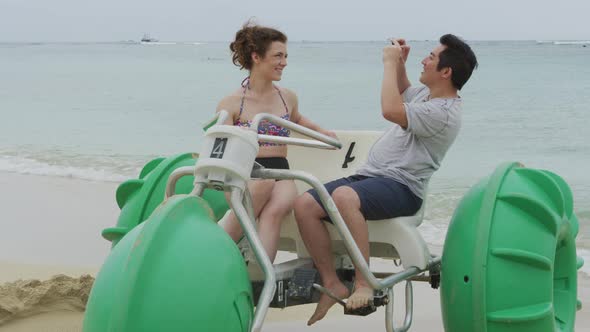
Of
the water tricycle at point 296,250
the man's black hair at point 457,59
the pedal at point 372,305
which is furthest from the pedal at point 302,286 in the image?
the man's black hair at point 457,59

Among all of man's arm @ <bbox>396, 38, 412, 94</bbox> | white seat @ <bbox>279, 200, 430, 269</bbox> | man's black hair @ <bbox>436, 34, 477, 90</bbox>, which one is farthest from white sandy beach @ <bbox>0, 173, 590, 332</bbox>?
man's black hair @ <bbox>436, 34, 477, 90</bbox>

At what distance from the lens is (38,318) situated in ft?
14.7

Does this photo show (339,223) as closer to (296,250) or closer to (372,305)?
(372,305)

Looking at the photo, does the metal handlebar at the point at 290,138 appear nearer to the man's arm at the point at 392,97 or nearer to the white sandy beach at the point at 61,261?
the man's arm at the point at 392,97

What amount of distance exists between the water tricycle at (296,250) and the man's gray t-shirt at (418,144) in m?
0.20

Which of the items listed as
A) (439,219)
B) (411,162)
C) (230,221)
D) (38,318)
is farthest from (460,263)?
(439,219)

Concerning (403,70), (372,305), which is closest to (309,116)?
(403,70)

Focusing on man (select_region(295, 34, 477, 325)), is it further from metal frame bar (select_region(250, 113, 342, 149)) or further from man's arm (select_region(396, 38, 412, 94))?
metal frame bar (select_region(250, 113, 342, 149))

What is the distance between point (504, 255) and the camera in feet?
10.6

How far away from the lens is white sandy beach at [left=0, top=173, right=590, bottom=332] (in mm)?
4547

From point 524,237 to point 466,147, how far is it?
10874 mm

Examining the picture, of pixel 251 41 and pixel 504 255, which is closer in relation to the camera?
pixel 504 255

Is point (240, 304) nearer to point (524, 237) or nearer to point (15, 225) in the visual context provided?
point (524, 237)

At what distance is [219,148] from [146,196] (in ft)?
2.92
